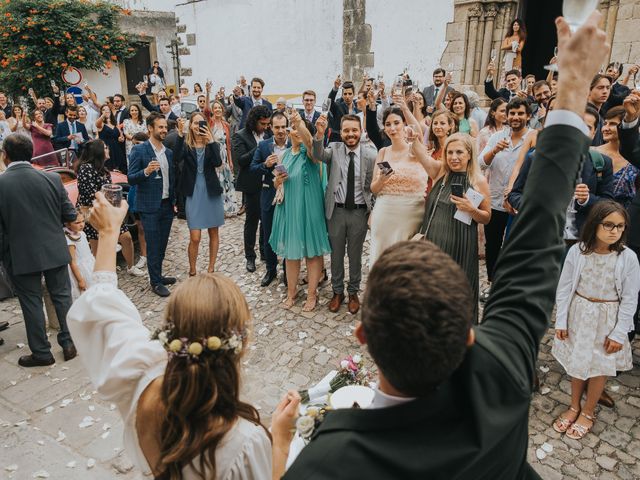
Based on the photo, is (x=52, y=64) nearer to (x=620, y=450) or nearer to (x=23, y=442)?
(x=23, y=442)

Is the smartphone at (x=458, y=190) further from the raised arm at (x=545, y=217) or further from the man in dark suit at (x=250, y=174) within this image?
the man in dark suit at (x=250, y=174)

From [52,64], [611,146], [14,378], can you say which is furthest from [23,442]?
[52,64]

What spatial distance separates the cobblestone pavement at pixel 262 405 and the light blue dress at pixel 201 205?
1.17 metres

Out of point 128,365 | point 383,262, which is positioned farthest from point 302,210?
point 383,262

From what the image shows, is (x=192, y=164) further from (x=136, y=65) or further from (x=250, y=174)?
(x=136, y=65)

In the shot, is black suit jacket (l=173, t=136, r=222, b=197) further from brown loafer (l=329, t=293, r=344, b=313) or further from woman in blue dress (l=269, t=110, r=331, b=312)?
brown loafer (l=329, t=293, r=344, b=313)

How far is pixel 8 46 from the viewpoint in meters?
17.2

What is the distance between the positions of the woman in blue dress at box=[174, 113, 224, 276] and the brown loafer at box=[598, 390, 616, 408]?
4.71m

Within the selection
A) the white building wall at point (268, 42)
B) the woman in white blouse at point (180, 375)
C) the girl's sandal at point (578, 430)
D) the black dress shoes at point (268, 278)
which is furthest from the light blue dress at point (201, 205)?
the white building wall at point (268, 42)

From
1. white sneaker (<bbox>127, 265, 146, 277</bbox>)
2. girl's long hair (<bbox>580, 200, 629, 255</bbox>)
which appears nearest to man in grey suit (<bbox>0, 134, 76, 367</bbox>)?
white sneaker (<bbox>127, 265, 146, 277</bbox>)

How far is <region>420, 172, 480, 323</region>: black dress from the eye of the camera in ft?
13.3

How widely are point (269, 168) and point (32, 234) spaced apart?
2.78m

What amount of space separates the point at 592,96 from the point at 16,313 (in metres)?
7.44

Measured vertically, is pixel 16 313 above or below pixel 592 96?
below
